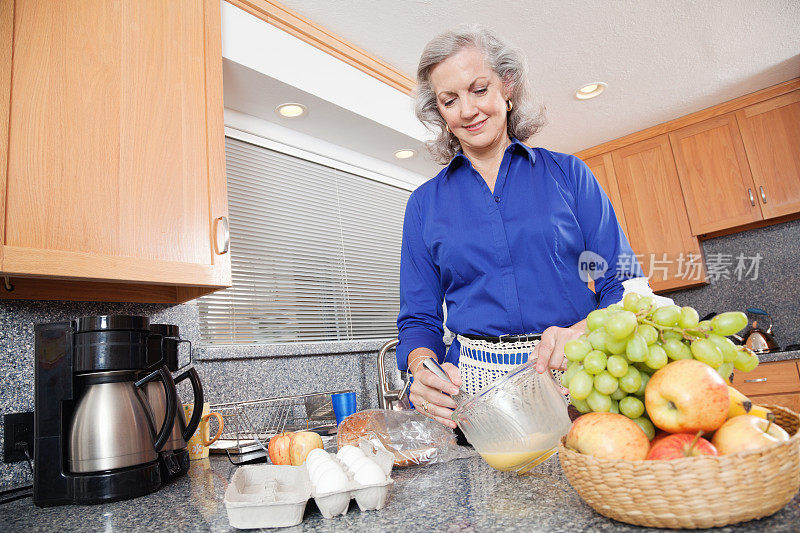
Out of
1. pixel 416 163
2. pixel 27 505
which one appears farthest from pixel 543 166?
pixel 416 163

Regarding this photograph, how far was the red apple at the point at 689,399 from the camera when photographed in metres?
0.43

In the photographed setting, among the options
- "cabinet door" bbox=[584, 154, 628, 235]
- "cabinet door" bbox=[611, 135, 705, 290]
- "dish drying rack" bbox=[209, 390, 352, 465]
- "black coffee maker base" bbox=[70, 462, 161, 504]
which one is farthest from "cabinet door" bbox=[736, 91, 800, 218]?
"black coffee maker base" bbox=[70, 462, 161, 504]

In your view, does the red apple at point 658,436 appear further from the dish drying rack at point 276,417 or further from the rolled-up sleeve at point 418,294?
the dish drying rack at point 276,417

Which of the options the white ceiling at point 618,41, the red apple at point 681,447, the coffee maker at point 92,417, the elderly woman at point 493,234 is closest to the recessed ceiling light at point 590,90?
the white ceiling at point 618,41

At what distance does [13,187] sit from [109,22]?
50 centimetres

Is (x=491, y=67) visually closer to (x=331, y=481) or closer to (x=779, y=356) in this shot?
(x=331, y=481)

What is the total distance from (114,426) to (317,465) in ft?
1.62

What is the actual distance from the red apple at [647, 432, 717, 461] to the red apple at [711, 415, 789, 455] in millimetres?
12

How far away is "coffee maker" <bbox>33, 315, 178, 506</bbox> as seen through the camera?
0.89 m

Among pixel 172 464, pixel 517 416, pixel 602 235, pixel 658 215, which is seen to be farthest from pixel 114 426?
pixel 658 215

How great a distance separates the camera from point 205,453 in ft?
4.33

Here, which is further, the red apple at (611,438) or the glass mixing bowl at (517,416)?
the glass mixing bowl at (517,416)

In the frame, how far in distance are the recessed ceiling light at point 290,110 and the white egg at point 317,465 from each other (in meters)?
1.66

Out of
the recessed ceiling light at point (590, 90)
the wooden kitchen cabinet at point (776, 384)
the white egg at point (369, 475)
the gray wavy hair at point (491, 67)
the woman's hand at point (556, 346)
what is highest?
the recessed ceiling light at point (590, 90)
